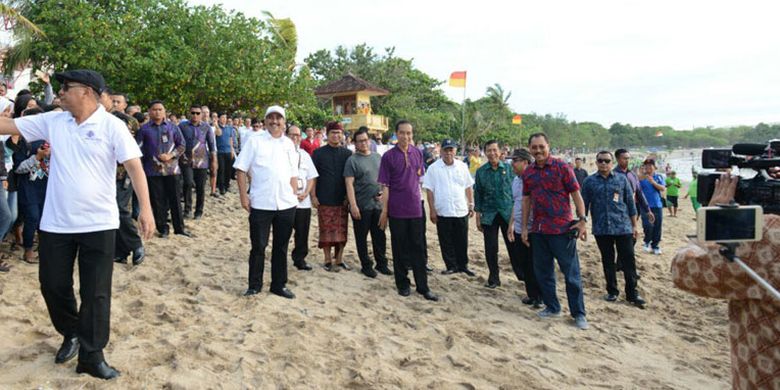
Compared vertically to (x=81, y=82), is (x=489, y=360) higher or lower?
lower

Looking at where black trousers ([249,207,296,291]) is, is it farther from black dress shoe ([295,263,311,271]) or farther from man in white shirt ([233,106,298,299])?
black dress shoe ([295,263,311,271])

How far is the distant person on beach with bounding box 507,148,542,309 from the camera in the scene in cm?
552

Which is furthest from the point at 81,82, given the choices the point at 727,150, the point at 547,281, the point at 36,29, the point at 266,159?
the point at 36,29

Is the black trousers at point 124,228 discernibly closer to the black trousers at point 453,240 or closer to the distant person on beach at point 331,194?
the distant person on beach at point 331,194

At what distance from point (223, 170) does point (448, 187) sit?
5850mm

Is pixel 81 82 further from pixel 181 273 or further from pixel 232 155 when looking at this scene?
pixel 232 155

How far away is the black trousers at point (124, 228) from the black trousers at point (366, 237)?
2.41m

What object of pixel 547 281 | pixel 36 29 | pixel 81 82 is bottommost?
pixel 547 281

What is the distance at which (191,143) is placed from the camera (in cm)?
746

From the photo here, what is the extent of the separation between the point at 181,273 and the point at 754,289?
4.88 meters

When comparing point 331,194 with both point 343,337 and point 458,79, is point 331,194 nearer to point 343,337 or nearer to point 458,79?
point 343,337

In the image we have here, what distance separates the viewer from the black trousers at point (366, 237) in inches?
238

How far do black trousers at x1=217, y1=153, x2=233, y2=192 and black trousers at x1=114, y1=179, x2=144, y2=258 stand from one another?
5065 mm

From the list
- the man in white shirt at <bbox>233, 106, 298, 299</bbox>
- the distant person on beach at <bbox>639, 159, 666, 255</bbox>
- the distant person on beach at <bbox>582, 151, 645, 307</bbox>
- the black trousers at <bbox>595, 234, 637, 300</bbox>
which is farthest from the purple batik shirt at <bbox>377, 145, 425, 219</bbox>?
the distant person on beach at <bbox>639, 159, 666, 255</bbox>
